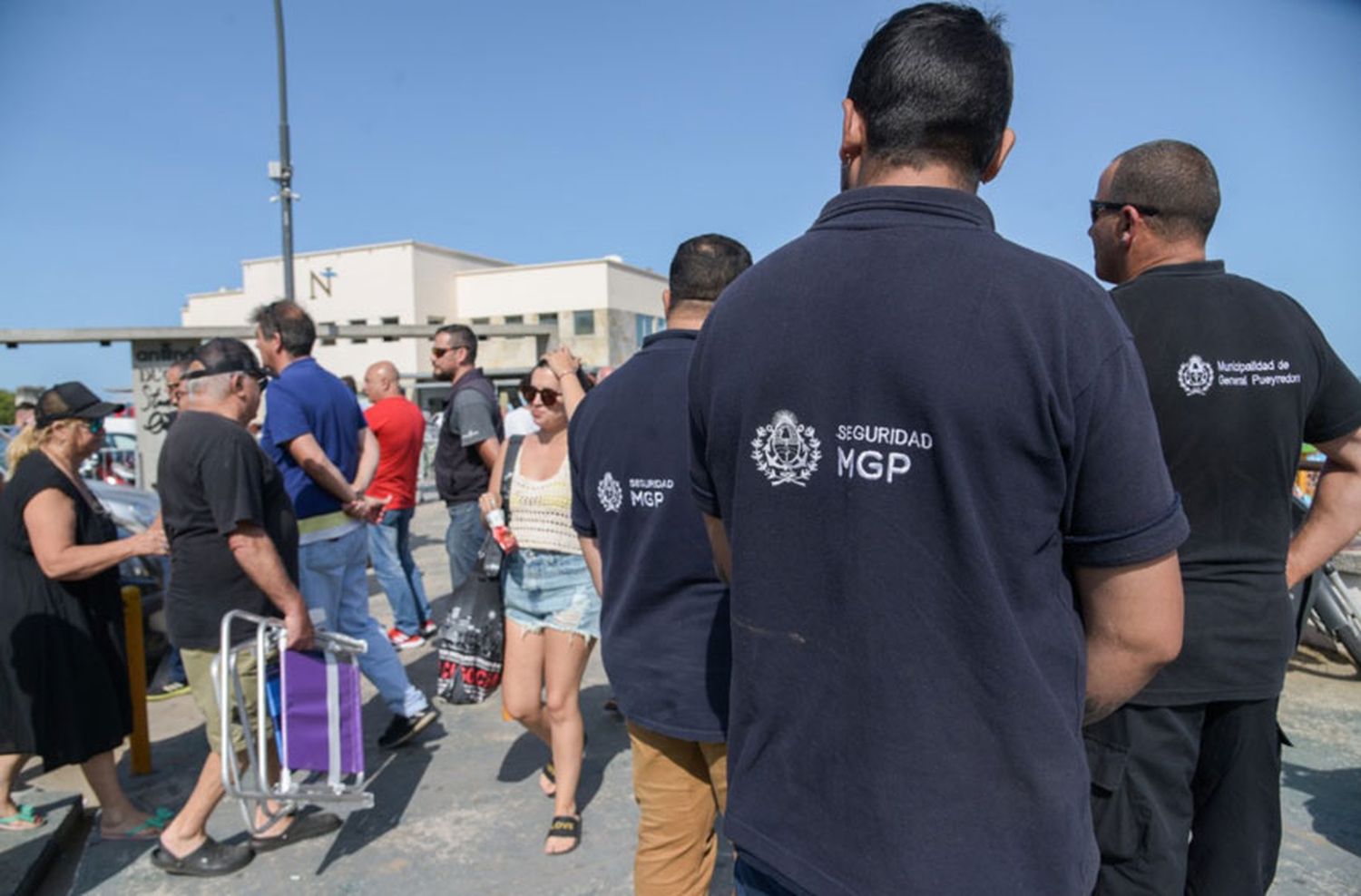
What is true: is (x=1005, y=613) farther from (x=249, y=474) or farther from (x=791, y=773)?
(x=249, y=474)

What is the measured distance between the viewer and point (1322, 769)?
13.4 ft

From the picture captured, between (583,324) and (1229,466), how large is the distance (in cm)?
4247

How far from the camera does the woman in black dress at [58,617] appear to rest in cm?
355

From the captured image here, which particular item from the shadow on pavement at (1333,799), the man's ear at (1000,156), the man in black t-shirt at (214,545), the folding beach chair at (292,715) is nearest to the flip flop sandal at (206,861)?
the man in black t-shirt at (214,545)

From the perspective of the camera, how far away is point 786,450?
135 cm

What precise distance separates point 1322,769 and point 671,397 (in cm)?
385

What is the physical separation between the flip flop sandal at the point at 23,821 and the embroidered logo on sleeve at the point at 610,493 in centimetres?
314

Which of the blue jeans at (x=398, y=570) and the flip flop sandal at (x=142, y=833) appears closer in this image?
the flip flop sandal at (x=142, y=833)

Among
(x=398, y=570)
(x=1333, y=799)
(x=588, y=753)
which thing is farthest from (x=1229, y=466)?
(x=398, y=570)

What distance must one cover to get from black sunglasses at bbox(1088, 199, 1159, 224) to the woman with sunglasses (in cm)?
219

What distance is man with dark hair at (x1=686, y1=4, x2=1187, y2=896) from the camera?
1.21 m

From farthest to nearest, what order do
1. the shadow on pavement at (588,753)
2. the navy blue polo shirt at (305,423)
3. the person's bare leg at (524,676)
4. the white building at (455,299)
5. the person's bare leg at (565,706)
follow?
1. the white building at (455,299)
2. the navy blue polo shirt at (305,423)
3. the shadow on pavement at (588,753)
4. the person's bare leg at (524,676)
5. the person's bare leg at (565,706)

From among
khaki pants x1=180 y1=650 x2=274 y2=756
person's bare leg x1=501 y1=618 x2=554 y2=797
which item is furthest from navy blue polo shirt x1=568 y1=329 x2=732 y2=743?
khaki pants x1=180 y1=650 x2=274 y2=756

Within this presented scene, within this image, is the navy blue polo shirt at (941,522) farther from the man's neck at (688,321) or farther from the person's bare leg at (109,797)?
the person's bare leg at (109,797)
